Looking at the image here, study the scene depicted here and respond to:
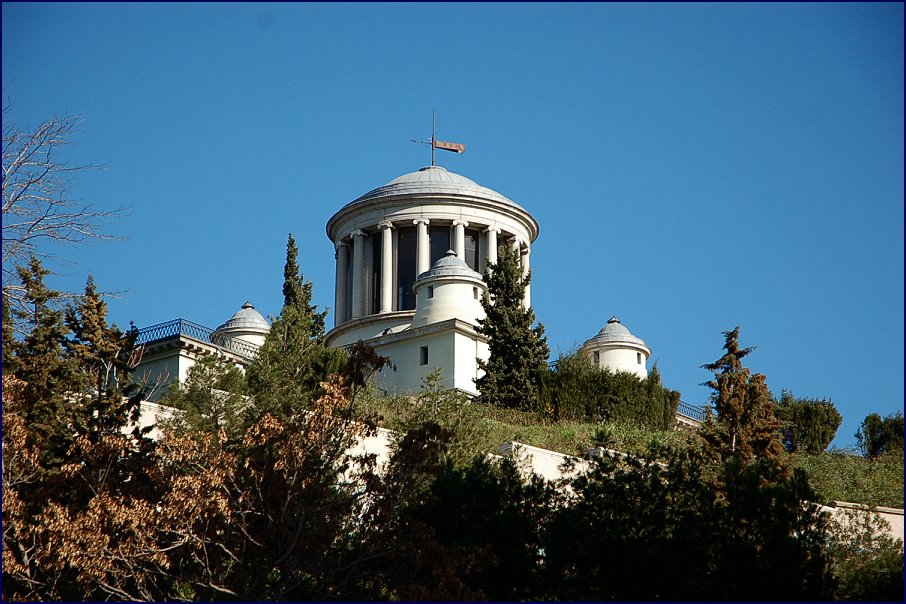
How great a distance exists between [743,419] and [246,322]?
2985cm

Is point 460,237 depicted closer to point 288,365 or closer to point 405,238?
point 405,238

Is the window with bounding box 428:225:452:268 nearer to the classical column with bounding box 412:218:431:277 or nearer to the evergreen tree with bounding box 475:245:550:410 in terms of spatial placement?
the classical column with bounding box 412:218:431:277

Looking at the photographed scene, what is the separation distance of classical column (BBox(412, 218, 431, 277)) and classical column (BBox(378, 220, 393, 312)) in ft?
4.08

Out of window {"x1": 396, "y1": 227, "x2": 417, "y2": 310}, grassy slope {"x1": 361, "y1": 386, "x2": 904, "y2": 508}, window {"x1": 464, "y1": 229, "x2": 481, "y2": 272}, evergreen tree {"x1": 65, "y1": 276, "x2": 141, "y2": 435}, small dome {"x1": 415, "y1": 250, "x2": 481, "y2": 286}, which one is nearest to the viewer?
evergreen tree {"x1": 65, "y1": 276, "x2": 141, "y2": 435}

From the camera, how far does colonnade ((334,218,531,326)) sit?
7069 centimetres

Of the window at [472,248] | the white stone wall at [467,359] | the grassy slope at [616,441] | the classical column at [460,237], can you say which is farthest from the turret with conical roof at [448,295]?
the grassy slope at [616,441]

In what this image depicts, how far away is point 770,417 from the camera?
139ft

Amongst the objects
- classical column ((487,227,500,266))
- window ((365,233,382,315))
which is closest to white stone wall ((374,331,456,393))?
window ((365,233,382,315))

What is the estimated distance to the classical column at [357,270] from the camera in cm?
7188

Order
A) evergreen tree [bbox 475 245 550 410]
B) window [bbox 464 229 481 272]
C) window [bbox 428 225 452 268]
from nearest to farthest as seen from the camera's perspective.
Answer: evergreen tree [bbox 475 245 550 410] < window [bbox 464 229 481 272] < window [bbox 428 225 452 268]

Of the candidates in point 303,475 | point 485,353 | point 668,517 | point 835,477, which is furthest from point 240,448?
point 485,353

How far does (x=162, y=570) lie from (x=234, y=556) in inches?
56.7

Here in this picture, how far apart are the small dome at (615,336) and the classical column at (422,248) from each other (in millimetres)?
8638

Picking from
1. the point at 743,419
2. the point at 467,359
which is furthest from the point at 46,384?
the point at 467,359
